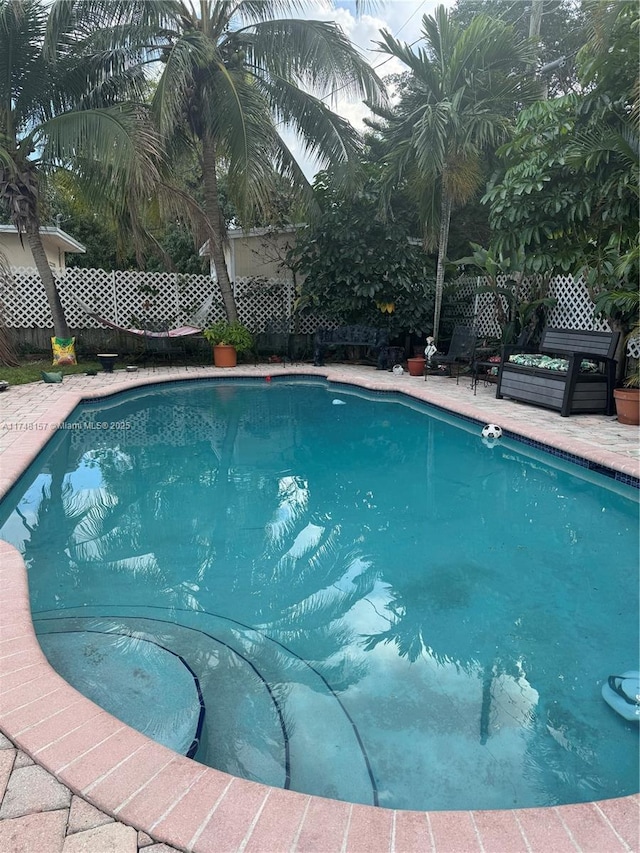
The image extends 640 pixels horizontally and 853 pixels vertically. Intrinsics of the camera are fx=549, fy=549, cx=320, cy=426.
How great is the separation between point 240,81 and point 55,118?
3.01 meters

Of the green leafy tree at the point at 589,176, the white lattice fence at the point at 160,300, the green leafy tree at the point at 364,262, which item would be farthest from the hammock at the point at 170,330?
the green leafy tree at the point at 589,176

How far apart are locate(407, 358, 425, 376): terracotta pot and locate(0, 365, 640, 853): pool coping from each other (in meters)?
8.97

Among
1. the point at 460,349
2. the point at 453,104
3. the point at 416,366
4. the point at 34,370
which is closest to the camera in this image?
the point at 453,104

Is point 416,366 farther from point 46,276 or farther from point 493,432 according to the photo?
point 46,276

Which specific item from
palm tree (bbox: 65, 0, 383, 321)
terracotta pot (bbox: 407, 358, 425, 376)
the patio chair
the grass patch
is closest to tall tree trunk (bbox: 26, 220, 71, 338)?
the grass patch

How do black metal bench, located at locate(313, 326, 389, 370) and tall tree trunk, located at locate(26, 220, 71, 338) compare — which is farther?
black metal bench, located at locate(313, 326, 389, 370)

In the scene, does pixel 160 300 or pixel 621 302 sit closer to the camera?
pixel 621 302

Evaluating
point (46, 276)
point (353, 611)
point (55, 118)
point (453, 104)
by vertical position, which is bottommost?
point (353, 611)

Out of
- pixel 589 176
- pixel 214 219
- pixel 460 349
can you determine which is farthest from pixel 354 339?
A: pixel 589 176

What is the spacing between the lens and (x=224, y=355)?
35.6 ft

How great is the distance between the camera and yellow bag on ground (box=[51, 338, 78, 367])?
9953 mm

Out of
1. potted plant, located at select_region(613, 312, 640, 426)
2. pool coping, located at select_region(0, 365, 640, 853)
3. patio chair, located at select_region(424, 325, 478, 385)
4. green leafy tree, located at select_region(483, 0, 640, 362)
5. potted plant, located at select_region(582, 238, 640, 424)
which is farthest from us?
patio chair, located at select_region(424, 325, 478, 385)

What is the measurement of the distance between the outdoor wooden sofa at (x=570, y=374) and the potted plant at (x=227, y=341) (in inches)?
208

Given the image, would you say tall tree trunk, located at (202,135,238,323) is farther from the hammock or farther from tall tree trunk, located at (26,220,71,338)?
tall tree trunk, located at (26,220,71,338)
